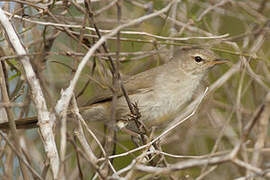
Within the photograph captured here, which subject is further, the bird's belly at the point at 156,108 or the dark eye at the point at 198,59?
the dark eye at the point at 198,59

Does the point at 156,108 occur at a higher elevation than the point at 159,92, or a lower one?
lower

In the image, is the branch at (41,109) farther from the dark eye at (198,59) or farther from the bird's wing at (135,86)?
the dark eye at (198,59)

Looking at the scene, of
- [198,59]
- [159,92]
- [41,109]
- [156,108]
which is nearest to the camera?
[41,109]

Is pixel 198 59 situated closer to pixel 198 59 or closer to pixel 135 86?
pixel 198 59

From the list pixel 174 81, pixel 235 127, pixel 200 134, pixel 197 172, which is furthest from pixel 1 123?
pixel 235 127

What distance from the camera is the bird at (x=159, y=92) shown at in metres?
3.80

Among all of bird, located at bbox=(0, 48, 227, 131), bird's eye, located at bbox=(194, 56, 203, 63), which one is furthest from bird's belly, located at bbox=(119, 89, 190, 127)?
bird's eye, located at bbox=(194, 56, 203, 63)

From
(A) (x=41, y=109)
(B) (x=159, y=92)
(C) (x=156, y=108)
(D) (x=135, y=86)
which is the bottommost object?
(C) (x=156, y=108)

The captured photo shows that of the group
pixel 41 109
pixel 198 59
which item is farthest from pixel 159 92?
pixel 41 109

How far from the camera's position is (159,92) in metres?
3.88

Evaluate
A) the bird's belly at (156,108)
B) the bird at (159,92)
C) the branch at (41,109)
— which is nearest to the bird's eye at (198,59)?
the bird at (159,92)

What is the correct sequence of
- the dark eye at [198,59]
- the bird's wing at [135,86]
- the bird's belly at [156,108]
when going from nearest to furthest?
the bird's belly at [156,108]
the bird's wing at [135,86]
the dark eye at [198,59]

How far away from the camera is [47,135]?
2180 mm

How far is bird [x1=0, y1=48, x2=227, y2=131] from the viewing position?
12.5 ft
